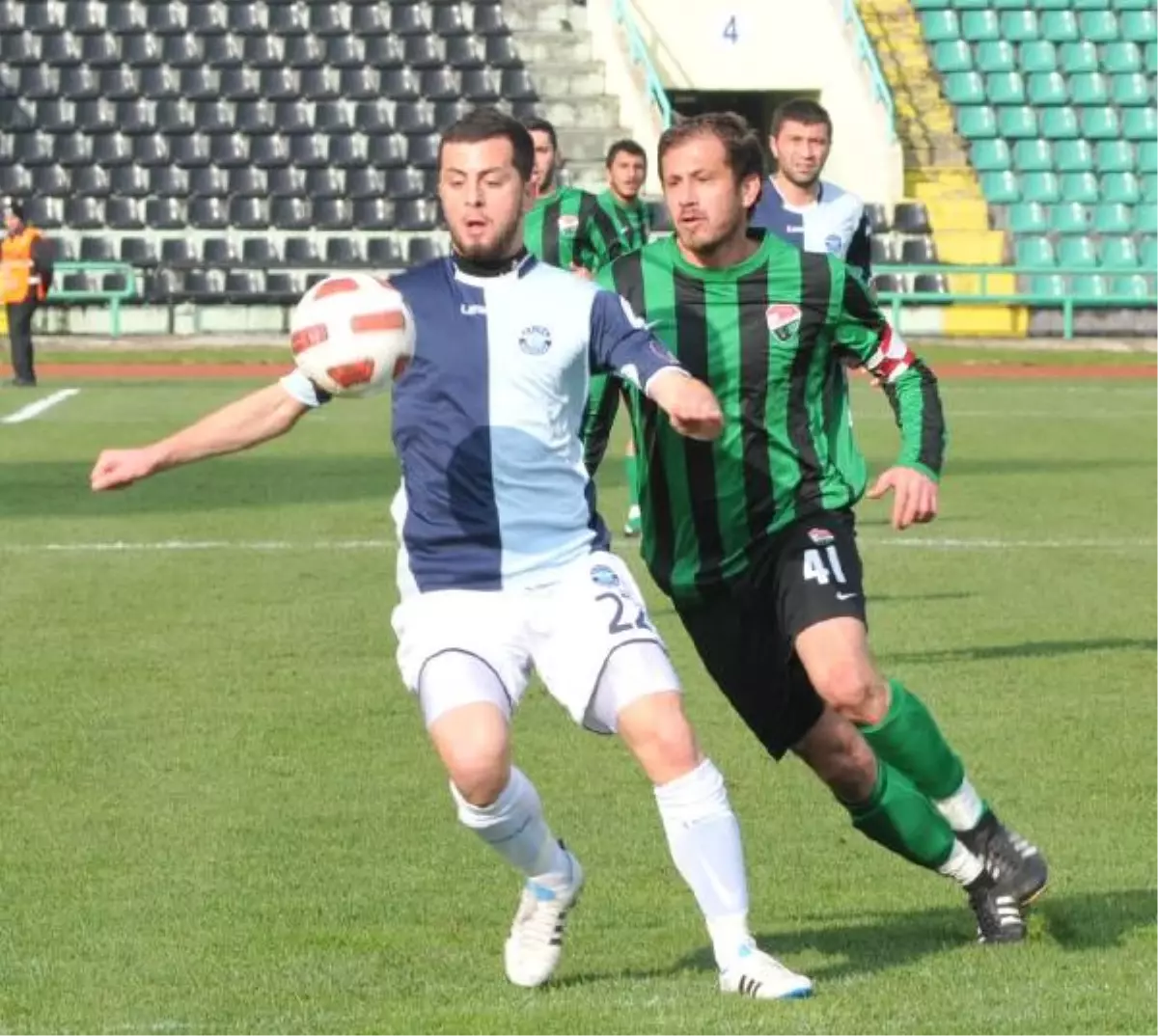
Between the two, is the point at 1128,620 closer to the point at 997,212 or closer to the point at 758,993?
the point at 758,993

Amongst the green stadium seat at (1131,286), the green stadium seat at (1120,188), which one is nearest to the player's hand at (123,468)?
the green stadium seat at (1131,286)

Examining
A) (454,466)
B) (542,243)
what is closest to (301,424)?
(542,243)

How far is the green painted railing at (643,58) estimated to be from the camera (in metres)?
36.2

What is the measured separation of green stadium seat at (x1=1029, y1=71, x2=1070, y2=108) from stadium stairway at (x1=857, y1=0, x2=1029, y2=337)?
125 cm

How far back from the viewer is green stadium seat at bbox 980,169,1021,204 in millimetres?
37594

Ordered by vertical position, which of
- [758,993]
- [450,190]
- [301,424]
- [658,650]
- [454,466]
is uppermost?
[450,190]

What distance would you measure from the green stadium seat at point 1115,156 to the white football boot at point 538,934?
33.7m

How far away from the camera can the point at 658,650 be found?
18.3 ft

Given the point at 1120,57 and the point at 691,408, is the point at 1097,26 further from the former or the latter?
the point at 691,408

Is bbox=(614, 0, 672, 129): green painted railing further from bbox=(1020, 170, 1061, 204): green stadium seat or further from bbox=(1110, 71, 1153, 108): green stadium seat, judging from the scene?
bbox=(1110, 71, 1153, 108): green stadium seat

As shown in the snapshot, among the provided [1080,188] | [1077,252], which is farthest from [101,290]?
[1080,188]

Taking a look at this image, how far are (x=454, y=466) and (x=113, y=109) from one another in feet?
106

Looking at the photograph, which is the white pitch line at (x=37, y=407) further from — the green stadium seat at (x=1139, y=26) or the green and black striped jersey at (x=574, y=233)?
the green stadium seat at (x=1139, y=26)

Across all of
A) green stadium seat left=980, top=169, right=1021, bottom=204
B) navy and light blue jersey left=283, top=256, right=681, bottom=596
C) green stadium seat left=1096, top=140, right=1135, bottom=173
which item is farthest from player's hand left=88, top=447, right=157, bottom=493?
green stadium seat left=1096, top=140, right=1135, bottom=173
